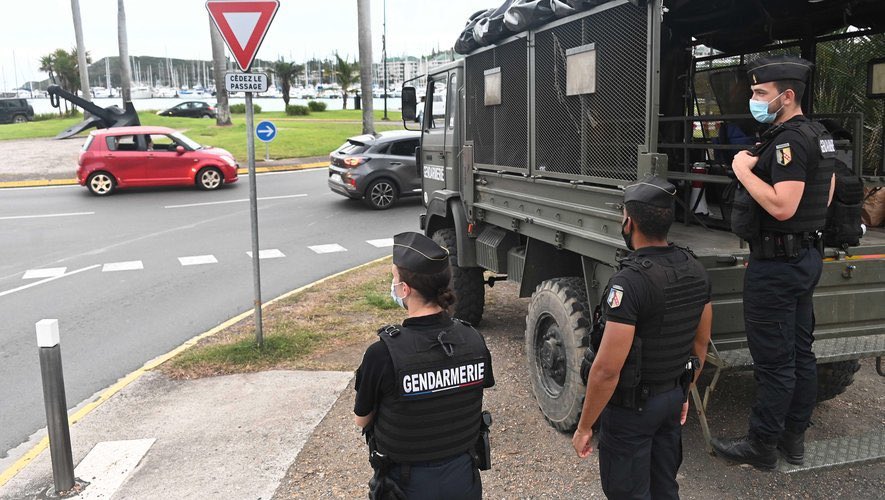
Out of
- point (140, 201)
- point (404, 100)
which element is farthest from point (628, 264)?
point (140, 201)

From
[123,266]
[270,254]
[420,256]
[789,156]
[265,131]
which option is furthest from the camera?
[265,131]

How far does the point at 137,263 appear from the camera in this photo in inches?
403

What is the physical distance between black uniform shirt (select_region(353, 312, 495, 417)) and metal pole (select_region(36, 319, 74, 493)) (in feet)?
7.51

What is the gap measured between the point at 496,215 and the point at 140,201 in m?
12.8

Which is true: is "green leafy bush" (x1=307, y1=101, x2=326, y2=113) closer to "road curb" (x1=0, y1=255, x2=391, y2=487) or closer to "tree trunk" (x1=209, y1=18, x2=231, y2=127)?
"tree trunk" (x1=209, y1=18, x2=231, y2=127)

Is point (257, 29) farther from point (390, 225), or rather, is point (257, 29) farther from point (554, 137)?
point (390, 225)

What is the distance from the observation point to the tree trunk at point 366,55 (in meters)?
25.3

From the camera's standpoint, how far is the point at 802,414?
3.44 m

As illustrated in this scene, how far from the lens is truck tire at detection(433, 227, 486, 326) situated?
258 inches

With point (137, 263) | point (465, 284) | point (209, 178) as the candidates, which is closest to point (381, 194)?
point (209, 178)

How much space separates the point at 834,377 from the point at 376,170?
11214 mm

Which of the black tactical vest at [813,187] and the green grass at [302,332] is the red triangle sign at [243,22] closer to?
the green grass at [302,332]

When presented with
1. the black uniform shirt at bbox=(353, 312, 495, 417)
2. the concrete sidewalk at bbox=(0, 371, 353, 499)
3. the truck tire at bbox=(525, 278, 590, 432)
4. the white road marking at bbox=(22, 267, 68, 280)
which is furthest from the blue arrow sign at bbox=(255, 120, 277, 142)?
the black uniform shirt at bbox=(353, 312, 495, 417)

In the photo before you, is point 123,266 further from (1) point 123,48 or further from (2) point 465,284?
(1) point 123,48
